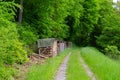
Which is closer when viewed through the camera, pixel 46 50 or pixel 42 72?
pixel 42 72

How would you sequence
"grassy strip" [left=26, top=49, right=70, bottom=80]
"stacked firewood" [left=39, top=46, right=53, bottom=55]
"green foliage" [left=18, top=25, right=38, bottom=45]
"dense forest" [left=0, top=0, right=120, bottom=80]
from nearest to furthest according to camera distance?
"dense forest" [left=0, top=0, right=120, bottom=80] → "grassy strip" [left=26, top=49, right=70, bottom=80] → "green foliage" [left=18, top=25, right=38, bottom=45] → "stacked firewood" [left=39, top=46, right=53, bottom=55]

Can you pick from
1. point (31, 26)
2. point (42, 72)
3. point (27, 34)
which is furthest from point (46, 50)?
point (42, 72)

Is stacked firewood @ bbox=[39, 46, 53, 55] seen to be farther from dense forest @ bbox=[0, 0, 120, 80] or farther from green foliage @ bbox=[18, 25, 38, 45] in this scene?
green foliage @ bbox=[18, 25, 38, 45]

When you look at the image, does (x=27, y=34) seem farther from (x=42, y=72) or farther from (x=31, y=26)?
(x=42, y=72)

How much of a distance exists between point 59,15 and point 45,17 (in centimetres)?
492

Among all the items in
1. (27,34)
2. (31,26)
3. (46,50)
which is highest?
(31,26)

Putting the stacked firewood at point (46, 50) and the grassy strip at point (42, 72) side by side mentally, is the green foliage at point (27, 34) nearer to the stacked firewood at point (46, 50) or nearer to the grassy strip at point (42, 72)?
the stacked firewood at point (46, 50)

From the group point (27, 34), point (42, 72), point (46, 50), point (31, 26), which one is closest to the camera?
point (42, 72)

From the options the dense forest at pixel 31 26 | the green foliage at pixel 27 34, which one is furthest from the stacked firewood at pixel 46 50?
the green foliage at pixel 27 34

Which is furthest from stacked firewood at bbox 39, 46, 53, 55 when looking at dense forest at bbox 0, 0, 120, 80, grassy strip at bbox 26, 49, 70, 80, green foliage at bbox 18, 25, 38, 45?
grassy strip at bbox 26, 49, 70, 80

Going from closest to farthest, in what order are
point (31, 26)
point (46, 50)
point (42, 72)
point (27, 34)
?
point (42, 72) → point (27, 34) → point (46, 50) → point (31, 26)

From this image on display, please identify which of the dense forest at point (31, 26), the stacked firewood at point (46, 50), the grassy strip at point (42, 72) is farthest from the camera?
the stacked firewood at point (46, 50)

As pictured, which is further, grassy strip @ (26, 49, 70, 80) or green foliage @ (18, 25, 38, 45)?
green foliage @ (18, 25, 38, 45)

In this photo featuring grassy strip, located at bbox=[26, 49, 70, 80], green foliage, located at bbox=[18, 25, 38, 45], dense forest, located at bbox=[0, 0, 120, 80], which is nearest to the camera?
dense forest, located at bbox=[0, 0, 120, 80]
